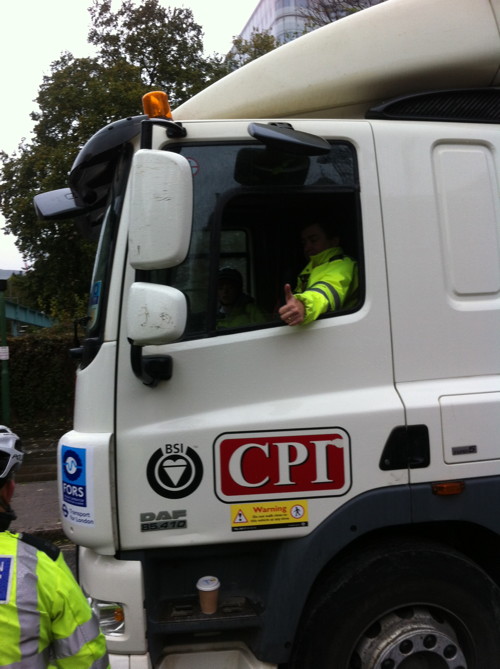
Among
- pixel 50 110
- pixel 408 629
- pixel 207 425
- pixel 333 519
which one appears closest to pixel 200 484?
pixel 207 425

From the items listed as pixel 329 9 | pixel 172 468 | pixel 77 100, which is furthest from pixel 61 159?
pixel 172 468

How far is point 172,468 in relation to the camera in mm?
2377

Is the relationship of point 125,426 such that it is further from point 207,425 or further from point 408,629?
point 408,629

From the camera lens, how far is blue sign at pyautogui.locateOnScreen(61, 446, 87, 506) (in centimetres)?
239

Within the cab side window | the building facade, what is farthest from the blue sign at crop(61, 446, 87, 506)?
the building facade

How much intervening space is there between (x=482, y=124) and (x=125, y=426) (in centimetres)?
199

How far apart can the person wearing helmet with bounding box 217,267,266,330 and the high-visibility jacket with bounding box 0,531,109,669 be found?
1.08 metres

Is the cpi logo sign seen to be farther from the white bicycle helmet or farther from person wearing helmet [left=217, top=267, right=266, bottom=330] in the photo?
the white bicycle helmet

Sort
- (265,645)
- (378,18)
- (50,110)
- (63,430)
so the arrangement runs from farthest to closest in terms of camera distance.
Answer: (50,110) < (63,430) < (378,18) < (265,645)

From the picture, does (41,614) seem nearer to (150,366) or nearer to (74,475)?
(74,475)

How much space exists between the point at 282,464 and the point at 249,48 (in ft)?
44.9

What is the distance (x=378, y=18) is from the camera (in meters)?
2.63

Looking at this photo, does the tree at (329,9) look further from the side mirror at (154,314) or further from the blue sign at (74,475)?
the blue sign at (74,475)

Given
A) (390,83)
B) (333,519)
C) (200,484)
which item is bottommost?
(333,519)
